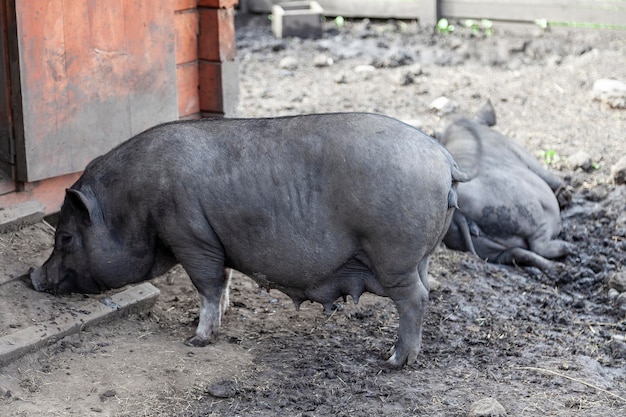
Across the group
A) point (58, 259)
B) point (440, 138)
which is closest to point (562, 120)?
point (440, 138)

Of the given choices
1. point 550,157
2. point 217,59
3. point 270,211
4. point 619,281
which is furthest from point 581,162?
point 270,211

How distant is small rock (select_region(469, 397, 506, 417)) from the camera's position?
13.8 ft

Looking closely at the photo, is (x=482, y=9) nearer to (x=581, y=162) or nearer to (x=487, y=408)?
(x=581, y=162)

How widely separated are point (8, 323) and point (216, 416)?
1218mm

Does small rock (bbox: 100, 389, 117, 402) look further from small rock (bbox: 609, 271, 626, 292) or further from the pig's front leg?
small rock (bbox: 609, 271, 626, 292)

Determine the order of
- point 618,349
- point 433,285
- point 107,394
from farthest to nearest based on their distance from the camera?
point 433,285
point 618,349
point 107,394

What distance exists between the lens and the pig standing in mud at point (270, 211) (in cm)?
452

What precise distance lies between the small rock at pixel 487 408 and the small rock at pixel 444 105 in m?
5.72

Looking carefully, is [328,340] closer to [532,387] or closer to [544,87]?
[532,387]

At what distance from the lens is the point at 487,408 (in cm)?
421

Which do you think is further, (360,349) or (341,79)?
(341,79)

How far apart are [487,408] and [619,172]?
162 inches

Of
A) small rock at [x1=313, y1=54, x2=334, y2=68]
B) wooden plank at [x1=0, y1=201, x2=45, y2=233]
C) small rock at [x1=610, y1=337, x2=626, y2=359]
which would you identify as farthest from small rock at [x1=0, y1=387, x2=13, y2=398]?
small rock at [x1=313, y1=54, x2=334, y2=68]

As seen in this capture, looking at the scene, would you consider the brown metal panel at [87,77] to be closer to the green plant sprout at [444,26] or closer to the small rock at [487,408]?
the small rock at [487,408]
